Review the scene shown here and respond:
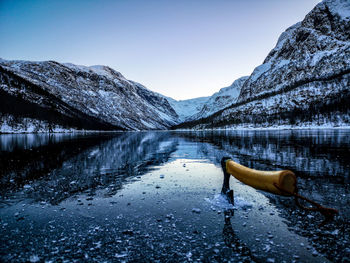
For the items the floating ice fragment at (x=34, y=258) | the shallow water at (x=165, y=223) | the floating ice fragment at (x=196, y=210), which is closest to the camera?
the floating ice fragment at (x=34, y=258)

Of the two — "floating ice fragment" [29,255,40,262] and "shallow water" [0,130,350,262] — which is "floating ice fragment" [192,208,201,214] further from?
"floating ice fragment" [29,255,40,262]

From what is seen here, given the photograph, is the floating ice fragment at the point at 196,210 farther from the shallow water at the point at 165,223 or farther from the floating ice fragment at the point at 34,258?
the floating ice fragment at the point at 34,258

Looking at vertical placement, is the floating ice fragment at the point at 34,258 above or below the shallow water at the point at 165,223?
above

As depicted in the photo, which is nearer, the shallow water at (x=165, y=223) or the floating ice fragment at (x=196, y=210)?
the shallow water at (x=165, y=223)

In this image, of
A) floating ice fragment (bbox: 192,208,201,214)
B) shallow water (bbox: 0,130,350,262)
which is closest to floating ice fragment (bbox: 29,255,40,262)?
shallow water (bbox: 0,130,350,262)

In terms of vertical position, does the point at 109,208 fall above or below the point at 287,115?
below

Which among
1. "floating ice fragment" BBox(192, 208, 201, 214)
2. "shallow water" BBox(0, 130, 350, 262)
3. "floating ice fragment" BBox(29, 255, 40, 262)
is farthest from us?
"floating ice fragment" BBox(192, 208, 201, 214)

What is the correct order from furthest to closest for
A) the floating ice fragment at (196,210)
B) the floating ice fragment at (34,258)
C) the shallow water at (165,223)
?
the floating ice fragment at (196,210) < the shallow water at (165,223) < the floating ice fragment at (34,258)

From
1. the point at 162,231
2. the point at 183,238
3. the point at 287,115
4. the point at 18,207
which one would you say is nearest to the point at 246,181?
the point at 183,238

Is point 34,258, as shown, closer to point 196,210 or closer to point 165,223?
point 165,223

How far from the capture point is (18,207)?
8.72 metres

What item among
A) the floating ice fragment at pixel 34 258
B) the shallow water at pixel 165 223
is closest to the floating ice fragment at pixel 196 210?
the shallow water at pixel 165 223

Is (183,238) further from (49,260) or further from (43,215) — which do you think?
(43,215)

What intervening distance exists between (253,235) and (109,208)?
19.6ft
